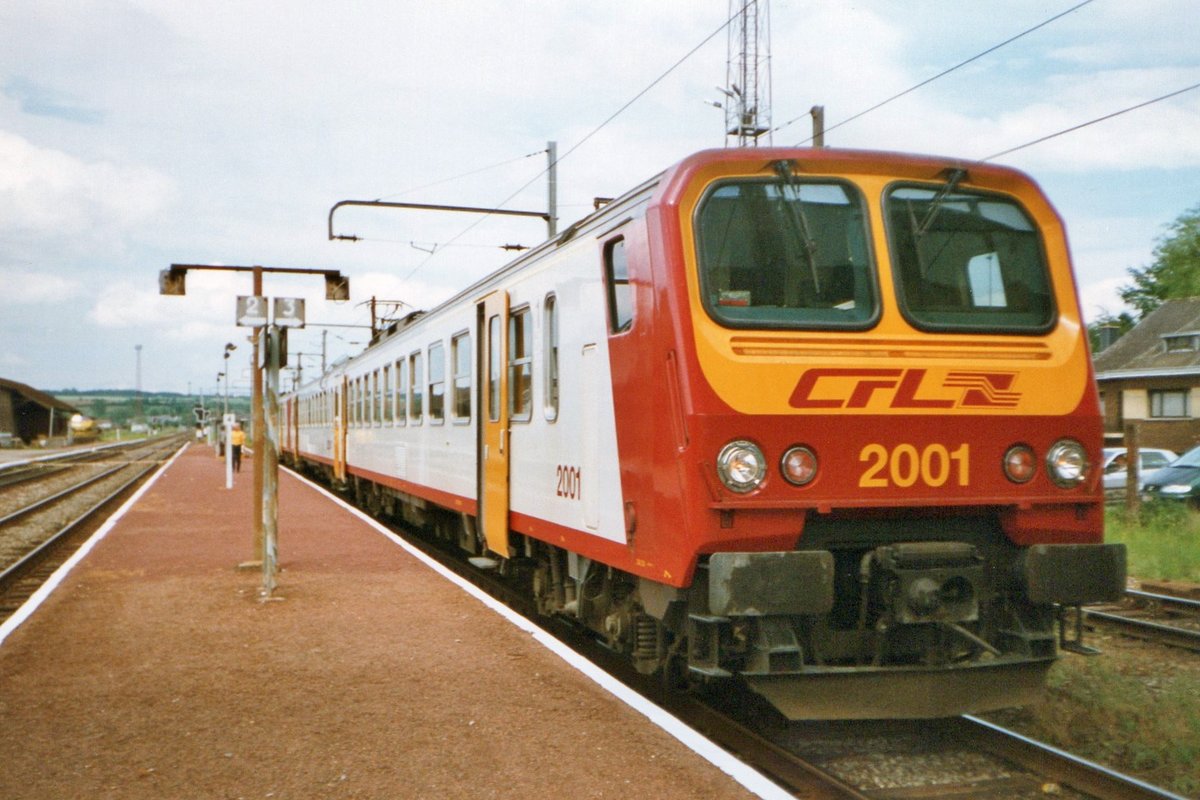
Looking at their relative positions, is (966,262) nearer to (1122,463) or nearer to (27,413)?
(1122,463)

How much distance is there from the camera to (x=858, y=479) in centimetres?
544

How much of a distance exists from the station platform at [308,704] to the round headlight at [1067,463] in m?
2.24

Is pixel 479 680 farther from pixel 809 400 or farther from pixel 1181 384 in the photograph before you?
pixel 1181 384

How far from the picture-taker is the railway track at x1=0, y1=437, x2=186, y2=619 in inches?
500

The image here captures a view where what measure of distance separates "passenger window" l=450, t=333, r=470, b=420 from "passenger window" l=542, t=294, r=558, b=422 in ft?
9.01

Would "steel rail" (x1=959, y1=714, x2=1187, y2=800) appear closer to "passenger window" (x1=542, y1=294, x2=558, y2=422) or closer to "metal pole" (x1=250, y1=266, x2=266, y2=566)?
"passenger window" (x1=542, y1=294, x2=558, y2=422)

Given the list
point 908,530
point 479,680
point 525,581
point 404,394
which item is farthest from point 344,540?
point 908,530

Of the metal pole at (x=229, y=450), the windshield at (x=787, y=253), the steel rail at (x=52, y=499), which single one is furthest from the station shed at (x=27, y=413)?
the windshield at (x=787, y=253)

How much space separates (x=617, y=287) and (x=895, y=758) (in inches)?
111

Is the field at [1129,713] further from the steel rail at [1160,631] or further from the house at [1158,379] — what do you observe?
the house at [1158,379]

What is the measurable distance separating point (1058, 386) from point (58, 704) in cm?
540

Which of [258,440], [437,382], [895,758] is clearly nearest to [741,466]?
[895,758]

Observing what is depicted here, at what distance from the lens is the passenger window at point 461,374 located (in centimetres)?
1056

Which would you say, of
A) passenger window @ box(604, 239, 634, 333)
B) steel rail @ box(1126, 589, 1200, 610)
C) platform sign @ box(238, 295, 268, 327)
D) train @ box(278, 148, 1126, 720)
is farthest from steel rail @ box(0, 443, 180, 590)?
steel rail @ box(1126, 589, 1200, 610)
